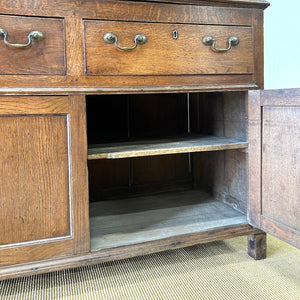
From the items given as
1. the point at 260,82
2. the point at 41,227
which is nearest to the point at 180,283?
the point at 41,227

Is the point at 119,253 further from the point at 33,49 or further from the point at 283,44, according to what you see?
the point at 283,44

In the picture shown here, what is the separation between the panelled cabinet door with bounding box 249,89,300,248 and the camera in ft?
2.79

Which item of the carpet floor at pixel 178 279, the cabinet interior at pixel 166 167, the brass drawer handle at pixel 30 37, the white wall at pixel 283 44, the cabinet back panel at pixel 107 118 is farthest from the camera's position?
the white wall at pixel 283 44

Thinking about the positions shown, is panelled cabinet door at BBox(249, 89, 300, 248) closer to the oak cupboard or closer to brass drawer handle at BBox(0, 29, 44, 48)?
the oak cupboard

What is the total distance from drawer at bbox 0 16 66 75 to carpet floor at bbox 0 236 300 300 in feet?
2.07

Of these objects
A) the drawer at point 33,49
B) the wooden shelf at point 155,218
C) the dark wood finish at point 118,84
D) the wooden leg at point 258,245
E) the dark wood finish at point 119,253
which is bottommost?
the wooden leg at point 258,245

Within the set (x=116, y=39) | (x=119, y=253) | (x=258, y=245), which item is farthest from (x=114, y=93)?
(x=258, y=245)

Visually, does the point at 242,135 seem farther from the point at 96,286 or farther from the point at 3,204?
the point at 3,204

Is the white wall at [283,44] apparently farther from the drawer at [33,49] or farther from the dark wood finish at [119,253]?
the drawer at [33,49]

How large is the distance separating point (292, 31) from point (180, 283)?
4.28 feet

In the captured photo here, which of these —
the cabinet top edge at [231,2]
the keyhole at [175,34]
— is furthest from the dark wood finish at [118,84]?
the cabinet top edge at [231,2]

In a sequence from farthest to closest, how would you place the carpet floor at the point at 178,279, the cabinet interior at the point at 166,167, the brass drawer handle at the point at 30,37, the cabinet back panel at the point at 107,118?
the cabinet back panel at the point at 107,118 < the cabinet interior at the point at 166,167 < the carpet floor at the point at 178,279 < the brass drawer handle at the point at 30,37

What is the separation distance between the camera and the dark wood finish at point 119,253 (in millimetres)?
840

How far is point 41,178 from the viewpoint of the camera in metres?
0.85
